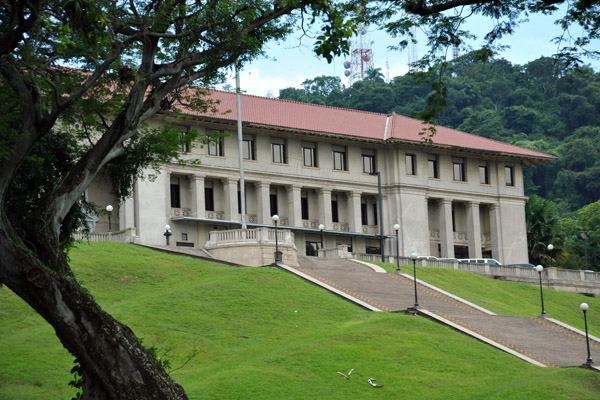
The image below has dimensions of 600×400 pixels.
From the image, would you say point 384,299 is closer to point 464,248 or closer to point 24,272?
point 24,272

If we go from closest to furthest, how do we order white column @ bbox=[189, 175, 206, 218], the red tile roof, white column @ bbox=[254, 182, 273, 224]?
white column @ bbox=[189, 175, 206, 218] < white column @ bbox=[254, 182, 273, 224] < the red tile roof

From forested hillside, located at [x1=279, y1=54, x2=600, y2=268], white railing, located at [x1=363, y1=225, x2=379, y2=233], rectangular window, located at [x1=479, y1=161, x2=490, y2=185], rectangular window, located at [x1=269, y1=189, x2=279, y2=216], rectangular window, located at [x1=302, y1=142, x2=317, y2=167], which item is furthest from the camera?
forested hillside, located at [x1=279, y1=54, x2=600, y2=268]

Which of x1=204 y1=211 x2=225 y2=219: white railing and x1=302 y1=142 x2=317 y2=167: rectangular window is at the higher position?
x1=302 y1=142 x2=317 y2=167: rectangular window

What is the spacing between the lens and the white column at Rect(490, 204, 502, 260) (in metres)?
80.0

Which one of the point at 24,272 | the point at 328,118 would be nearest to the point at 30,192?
the point at 24,272

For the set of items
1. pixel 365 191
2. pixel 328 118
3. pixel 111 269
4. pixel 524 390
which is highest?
pixel 328 118

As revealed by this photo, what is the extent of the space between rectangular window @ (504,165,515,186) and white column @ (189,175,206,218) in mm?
26436

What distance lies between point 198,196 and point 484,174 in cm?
2503

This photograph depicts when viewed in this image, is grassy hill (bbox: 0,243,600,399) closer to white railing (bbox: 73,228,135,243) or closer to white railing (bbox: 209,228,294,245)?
white railing (bbox: 209,228,294,245)

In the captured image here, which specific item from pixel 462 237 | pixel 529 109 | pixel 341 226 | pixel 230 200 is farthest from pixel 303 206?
pixel 529 109

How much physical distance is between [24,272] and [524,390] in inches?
641

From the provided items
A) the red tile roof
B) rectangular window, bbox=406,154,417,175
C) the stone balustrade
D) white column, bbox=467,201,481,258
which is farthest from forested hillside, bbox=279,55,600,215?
the stone balustrade

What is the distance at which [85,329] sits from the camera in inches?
685

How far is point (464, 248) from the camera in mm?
81812
